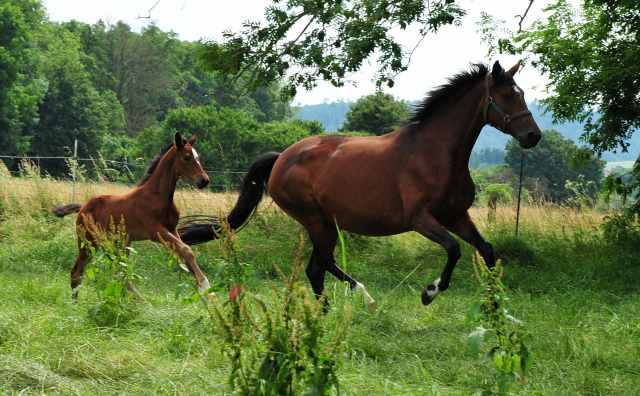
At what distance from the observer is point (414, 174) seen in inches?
211

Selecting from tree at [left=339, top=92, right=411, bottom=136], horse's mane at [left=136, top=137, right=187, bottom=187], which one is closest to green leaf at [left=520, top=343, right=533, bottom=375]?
horse's mane at [left=136, top=137, right=187, bottom=187]

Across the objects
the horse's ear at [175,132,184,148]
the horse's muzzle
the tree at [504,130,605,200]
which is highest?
the horse's ear at [175,132,184,148]

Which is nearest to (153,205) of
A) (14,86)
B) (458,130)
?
(458,130)

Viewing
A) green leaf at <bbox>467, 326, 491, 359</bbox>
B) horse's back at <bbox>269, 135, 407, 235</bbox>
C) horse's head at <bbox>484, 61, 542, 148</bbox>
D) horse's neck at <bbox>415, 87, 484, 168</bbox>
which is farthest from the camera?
horse's back at <bbox>269, 135, 407, 235</bbox>

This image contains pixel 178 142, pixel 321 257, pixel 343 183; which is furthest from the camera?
pixel 178 142

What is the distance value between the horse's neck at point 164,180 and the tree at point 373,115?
28.5m

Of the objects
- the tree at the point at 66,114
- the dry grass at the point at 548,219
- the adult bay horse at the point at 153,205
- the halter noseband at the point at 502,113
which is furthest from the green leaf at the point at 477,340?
the tree at the point at 66,114

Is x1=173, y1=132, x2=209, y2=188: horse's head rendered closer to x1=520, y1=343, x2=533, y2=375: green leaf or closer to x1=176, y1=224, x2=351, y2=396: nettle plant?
x1=176, y1=224, x2=351, y2=396: nettle plant

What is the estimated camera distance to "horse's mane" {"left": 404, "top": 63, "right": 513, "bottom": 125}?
5508 millimetres

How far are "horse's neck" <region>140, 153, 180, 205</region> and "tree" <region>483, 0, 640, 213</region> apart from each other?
5.14 meters

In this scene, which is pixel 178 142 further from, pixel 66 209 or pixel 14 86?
pixel 14 86

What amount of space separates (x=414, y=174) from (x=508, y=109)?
0.97 metres

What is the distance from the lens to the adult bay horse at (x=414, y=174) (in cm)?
515

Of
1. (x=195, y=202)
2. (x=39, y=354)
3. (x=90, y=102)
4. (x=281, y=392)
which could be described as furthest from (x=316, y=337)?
(x=90, y=102)
